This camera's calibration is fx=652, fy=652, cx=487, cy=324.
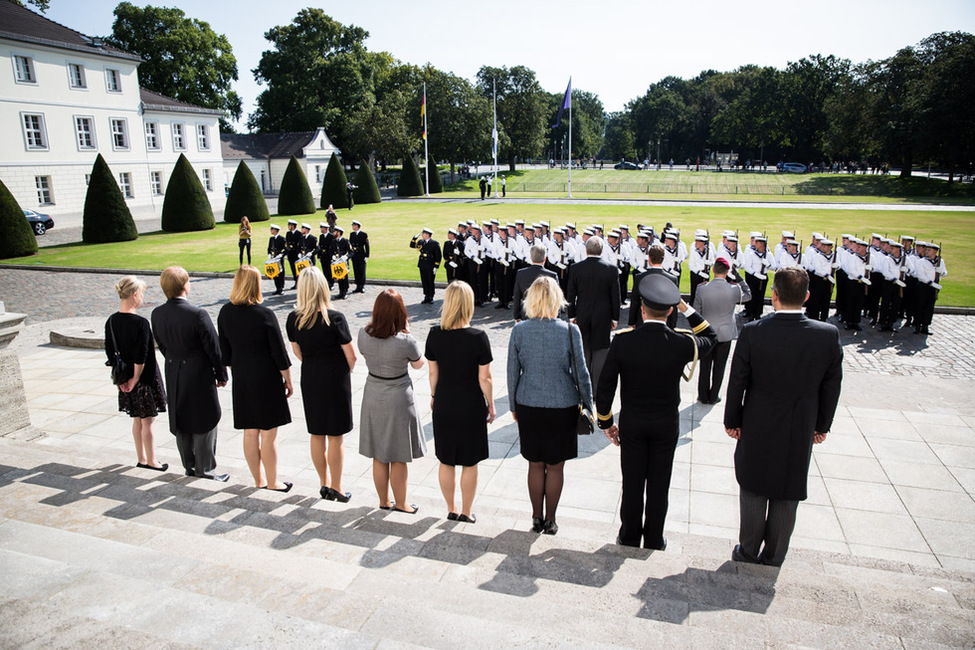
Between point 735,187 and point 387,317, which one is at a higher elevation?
point 735,187

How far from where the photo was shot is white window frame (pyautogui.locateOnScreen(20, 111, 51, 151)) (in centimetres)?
3625

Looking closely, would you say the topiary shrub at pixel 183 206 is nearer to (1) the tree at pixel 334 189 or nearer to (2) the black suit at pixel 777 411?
(1) the tree at pixel 334 189

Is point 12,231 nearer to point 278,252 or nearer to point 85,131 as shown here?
point 278,252

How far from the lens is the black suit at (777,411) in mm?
4523

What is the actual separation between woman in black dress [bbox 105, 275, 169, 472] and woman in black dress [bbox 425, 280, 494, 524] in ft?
10.2

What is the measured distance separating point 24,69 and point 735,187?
199 ft

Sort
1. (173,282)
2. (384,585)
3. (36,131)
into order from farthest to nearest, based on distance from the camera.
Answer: (36,131) < (173,282) < (384,585)

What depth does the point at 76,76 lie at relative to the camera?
3888cm

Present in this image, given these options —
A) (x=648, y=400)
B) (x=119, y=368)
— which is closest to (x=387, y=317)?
(x=648, y=400)

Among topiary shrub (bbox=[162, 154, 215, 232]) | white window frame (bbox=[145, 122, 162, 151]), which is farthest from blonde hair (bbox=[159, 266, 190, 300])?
white window frame (bbox=[145, 122, 162, 151])

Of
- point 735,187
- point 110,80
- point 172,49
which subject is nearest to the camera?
point 110,80

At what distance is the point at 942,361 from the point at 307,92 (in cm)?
6907

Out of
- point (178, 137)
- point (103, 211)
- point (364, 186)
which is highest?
point (178, 137)

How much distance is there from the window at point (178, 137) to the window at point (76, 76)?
754 cm
